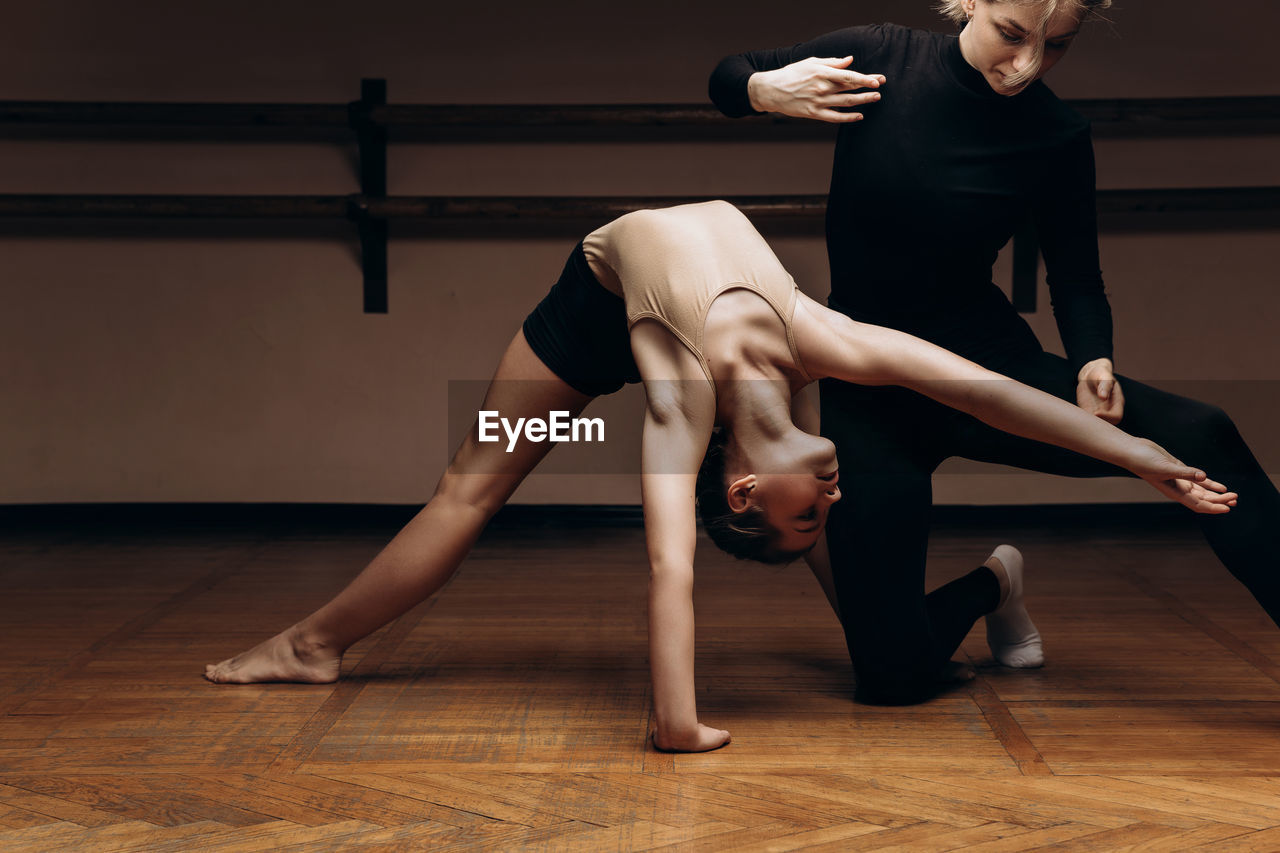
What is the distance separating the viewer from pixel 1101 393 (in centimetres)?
183

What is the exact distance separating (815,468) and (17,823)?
1.22 meters

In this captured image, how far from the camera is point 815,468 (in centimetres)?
181

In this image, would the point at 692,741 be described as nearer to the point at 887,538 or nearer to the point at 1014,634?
the point at 887,538

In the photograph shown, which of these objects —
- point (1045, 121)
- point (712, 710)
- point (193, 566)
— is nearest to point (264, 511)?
point (193, 566)

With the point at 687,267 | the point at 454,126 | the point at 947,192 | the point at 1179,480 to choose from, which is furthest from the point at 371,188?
the point at 1179,480

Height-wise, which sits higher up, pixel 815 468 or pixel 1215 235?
pixel 1215 235

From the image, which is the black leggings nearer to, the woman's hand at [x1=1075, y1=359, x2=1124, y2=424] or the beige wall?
the woman's hand at [x1=1075, y1=359, x2=1124, y2=424]

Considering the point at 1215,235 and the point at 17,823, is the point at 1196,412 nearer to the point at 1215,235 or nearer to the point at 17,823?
the point at 17,823

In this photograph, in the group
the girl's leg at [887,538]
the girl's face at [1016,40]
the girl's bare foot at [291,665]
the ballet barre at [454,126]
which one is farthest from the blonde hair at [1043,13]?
the ballet barre at [454,126]

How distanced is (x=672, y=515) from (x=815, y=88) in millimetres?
725

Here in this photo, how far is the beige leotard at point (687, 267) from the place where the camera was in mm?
1793

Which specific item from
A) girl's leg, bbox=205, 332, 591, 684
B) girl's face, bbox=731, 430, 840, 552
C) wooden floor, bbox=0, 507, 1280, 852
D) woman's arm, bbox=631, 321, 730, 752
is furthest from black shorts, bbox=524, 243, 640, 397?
wooden floor, bbox=0, 507, 1280, 852

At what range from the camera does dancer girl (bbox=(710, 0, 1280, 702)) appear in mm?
1842

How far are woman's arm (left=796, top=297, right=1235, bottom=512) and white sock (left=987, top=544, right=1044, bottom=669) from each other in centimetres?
55
